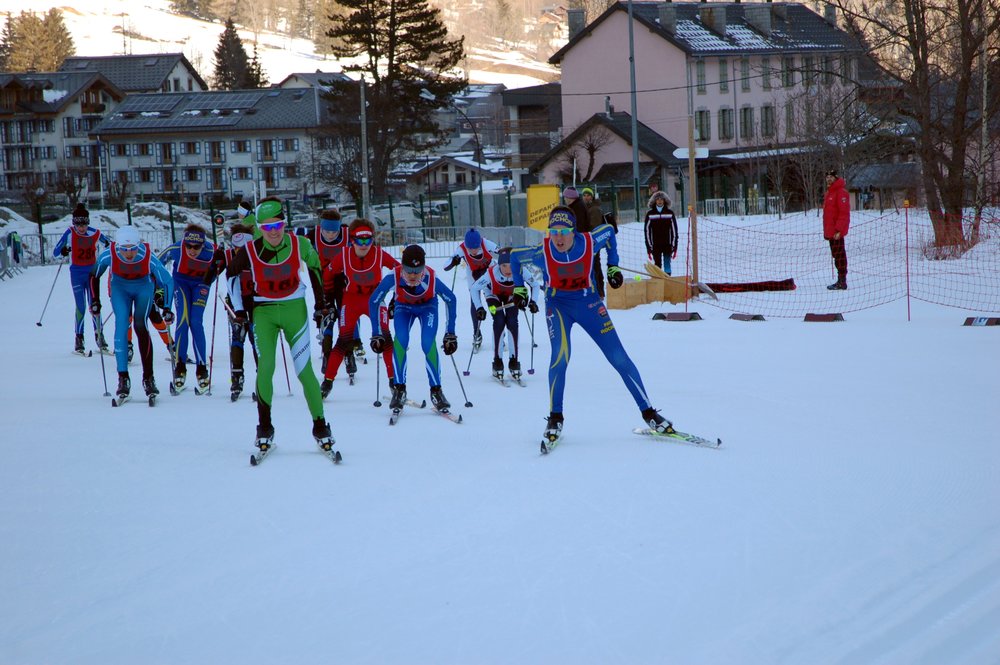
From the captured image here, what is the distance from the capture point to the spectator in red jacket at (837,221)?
56.0 ft

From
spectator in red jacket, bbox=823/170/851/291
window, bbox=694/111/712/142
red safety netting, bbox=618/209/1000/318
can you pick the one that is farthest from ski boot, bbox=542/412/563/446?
window, bbox=694/111/712/142

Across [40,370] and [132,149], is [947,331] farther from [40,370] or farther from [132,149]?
[132,149]

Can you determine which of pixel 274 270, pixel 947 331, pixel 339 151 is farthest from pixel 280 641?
pixel 339 151

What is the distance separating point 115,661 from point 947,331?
1173 cm

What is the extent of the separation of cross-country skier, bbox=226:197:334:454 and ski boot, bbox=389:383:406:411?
1.51 meters

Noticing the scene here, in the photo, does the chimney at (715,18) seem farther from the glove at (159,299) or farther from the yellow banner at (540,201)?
the glove at (159,299)

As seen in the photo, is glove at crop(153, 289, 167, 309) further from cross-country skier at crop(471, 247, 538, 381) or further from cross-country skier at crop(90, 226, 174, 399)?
cross-country skier at crop(471, 247, 538, 381)

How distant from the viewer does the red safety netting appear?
17.0 meters

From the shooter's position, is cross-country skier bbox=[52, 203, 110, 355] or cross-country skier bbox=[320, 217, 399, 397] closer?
cross-country skier bbox=[320, 217, 399, 397]

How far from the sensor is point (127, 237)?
10.3 meters

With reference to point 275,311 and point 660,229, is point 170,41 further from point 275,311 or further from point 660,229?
point 275,311

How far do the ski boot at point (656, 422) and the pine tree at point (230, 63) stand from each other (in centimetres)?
9340

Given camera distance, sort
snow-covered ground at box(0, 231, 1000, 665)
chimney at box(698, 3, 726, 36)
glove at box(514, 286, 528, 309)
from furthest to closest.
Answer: chimney at box(698, 3, 726, 36)
glove at box(514, 286, 528, 309)
snow-covered ground at box(0, 231, 1000, 665)

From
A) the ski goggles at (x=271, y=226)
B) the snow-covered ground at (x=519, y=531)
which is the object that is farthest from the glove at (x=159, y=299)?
the ski goggles at (x=271, y=226)
